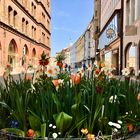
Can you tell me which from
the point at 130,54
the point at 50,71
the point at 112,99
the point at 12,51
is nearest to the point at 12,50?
the point at 12,51

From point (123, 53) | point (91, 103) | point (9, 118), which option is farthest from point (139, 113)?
point (123, 53)

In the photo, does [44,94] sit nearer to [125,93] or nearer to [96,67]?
[125,93]

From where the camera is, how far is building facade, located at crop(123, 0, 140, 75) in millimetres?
26969

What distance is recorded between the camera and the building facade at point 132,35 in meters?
27.0

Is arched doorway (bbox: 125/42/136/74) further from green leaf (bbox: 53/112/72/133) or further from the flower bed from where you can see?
green leaf (bbox: 53/112/72/133)

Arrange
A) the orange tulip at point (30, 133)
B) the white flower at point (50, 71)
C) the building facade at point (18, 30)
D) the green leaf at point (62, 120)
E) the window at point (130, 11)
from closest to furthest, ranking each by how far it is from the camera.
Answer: the orange tulip at point (30, 133)
the green leaf at point (62, 120)
the white flower at point (50, 71)
the window at point (130, 11)
the building facade at point (18, 30)

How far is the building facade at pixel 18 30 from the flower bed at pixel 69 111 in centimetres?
1800

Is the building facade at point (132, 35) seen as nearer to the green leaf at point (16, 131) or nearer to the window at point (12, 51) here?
the window at point (12, 51)

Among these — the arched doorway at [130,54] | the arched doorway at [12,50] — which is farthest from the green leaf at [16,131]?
the arched doorway at [12,50]

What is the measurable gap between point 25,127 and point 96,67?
238 cm

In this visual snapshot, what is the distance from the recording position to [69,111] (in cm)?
387

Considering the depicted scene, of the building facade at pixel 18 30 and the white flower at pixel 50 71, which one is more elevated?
the building facade at pixel 18 30

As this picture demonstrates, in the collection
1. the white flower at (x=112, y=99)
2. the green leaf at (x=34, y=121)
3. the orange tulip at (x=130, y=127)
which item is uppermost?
the white flower at (x=112, y=99)

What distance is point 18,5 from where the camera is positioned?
39500 millimetres
